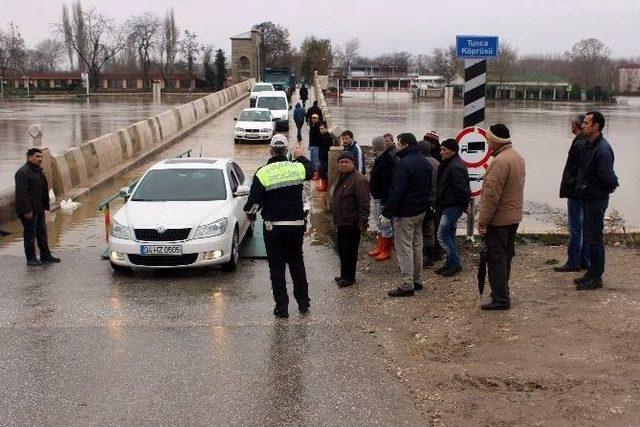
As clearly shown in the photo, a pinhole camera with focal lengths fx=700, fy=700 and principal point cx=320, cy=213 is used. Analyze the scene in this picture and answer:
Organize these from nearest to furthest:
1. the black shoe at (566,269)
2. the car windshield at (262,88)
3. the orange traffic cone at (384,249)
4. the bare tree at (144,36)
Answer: the black shoe at (566,269)
the orange traffic cone at (384,249)
the car windshield at (262,88)
the bare tree at (144,36)

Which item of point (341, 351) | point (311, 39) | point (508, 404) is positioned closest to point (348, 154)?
point (341, 351)

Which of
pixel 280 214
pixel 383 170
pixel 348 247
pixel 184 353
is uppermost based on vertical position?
pixel 383 170

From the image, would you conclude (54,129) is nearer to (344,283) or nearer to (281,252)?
(344,283)

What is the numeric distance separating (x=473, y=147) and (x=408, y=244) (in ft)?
7.56

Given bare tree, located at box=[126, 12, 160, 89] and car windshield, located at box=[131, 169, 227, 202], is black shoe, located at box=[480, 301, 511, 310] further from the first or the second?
bare tree, located at box=[126, 12, 160, 89]

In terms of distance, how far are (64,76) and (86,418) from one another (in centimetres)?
11318

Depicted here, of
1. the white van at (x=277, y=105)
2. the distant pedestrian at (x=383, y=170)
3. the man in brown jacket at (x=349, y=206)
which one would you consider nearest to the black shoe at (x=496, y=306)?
the man in brown jacket at (x=349, y=206)

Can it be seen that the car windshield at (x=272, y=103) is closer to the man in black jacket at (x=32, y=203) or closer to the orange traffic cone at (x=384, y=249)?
the man in black jacket at (x=32, y=203)

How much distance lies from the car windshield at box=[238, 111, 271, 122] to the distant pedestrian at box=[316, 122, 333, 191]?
40.6 ft

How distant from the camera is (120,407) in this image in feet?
17.5

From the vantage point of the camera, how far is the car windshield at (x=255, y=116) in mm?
28719

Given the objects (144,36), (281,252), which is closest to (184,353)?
(281,252)

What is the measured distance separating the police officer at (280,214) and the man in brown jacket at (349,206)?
1044mm

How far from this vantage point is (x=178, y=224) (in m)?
9.33
